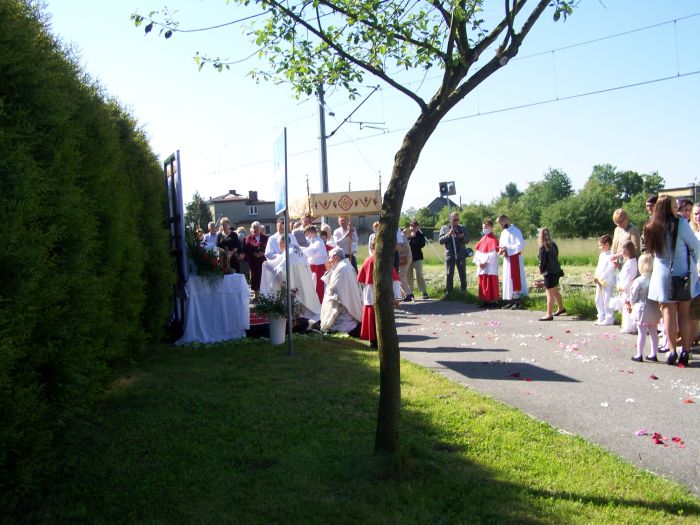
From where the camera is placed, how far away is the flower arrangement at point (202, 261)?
1118 cm

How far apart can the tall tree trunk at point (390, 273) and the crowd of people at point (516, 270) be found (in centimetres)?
97

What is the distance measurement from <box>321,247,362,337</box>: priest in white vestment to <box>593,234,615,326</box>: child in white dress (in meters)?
4.43

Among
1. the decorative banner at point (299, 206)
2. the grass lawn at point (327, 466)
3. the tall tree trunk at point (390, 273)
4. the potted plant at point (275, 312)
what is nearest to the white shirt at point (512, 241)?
the potted plant at point (275, 312)

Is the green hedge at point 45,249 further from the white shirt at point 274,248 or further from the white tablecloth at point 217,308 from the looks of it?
the white shirt at point 274,248

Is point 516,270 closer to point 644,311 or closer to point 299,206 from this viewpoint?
point 644,311

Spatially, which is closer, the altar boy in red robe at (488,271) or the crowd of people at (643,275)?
the crowd of people at (643,275)

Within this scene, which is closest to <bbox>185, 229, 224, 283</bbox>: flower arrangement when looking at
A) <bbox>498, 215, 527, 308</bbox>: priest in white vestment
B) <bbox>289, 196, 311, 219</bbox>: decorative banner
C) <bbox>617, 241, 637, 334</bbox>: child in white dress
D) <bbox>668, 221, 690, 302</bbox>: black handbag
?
<bbox>617, 241, 637, 334</bbox>: child in white dress

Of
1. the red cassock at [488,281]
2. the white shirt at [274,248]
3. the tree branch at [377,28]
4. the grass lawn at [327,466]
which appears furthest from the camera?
the red cassock at [488,281]

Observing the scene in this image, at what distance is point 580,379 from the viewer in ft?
26.5

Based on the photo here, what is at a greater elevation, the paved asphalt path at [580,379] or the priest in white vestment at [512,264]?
the priest in white vestment at [512,264]

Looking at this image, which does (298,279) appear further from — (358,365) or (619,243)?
(619,243)

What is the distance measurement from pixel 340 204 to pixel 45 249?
65.0 feet

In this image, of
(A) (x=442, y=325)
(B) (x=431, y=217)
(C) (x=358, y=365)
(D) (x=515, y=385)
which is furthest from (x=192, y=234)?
(B) (x=431, y=217)

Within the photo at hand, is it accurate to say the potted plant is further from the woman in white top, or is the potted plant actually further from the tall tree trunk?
the tall tree trunk
